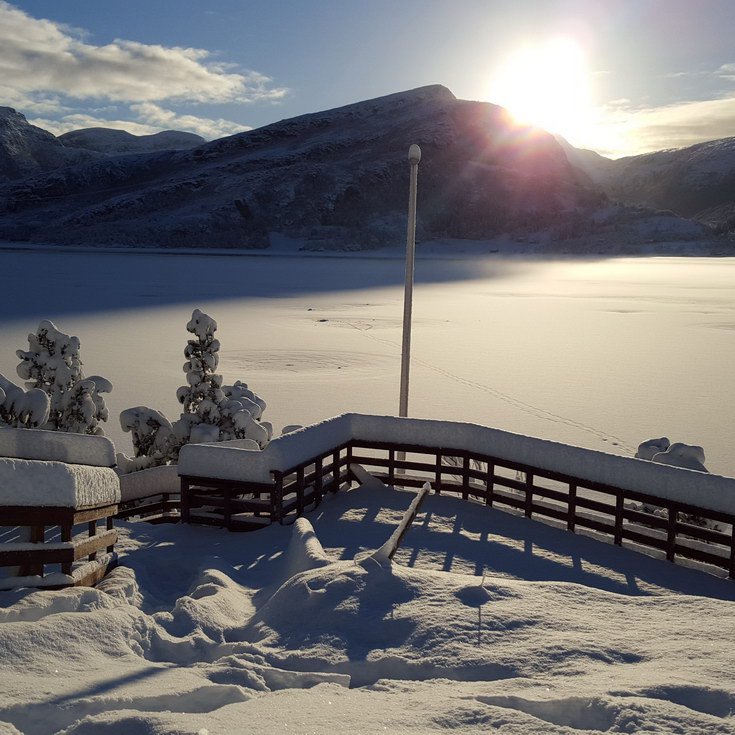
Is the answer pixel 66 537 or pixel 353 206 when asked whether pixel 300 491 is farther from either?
pixel 353 206

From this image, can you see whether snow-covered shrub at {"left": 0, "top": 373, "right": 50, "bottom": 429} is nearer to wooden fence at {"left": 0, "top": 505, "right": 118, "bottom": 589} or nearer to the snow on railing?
the snow on railing

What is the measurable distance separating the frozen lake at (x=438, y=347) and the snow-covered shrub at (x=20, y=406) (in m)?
5.18

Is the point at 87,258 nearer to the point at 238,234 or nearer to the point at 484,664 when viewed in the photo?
the point at 238,234

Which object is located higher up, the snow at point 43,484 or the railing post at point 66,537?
the snow at point 43,484

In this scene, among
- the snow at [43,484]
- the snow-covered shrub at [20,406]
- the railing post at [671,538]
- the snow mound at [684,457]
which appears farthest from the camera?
the snow-covered shrub at [20,406]

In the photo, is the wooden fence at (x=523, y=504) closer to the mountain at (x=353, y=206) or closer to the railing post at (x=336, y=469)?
the railing post at (x=336, y=469)

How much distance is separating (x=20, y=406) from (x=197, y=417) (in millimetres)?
3301

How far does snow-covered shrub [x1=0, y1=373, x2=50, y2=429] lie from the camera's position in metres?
12.5

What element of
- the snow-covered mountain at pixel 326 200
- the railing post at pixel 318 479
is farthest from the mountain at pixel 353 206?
the railing post at pixel 318 479

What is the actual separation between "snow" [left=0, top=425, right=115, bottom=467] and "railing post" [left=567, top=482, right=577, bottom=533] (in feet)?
21.5

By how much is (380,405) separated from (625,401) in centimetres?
762

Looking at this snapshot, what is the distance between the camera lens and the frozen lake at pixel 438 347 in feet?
70.1

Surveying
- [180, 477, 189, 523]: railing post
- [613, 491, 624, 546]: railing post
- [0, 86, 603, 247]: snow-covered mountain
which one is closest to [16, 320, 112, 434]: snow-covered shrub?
[180, 477, 189, 523]: railing post

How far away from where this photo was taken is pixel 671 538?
1023 centimetres
